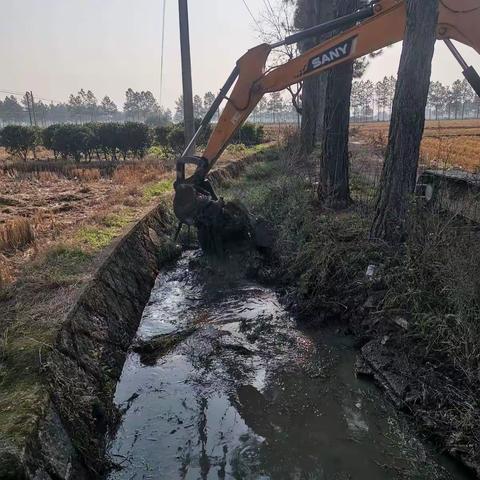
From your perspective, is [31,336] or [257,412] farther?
[257,412]

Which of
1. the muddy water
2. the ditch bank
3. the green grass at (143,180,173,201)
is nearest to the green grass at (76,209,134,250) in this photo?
the ditch bank

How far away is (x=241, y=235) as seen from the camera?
319 inches

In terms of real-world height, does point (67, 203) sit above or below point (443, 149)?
below

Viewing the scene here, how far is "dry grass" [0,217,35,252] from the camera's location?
24.3ft

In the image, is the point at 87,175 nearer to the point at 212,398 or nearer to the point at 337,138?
the point at 337,138

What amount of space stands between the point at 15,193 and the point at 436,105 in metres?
96.8

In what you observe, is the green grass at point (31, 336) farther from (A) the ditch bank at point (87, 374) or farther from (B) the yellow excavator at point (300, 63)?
(B) the yellow excavator at point (300, 63)

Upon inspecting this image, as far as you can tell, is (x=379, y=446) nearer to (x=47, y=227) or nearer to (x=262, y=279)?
(x=262, y=279)

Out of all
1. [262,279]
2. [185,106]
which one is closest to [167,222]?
[262,279]

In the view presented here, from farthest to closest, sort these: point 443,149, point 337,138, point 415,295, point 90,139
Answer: point 90,139
point 443,149
point 337,138
point 415,295

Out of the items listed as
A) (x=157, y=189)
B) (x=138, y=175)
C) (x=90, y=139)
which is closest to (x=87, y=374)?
(x=157, y=189)

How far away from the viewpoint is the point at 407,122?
5785 millimetres

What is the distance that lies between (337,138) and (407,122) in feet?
10.0

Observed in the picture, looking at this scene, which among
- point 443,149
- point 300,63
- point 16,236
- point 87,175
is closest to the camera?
point 300,63
